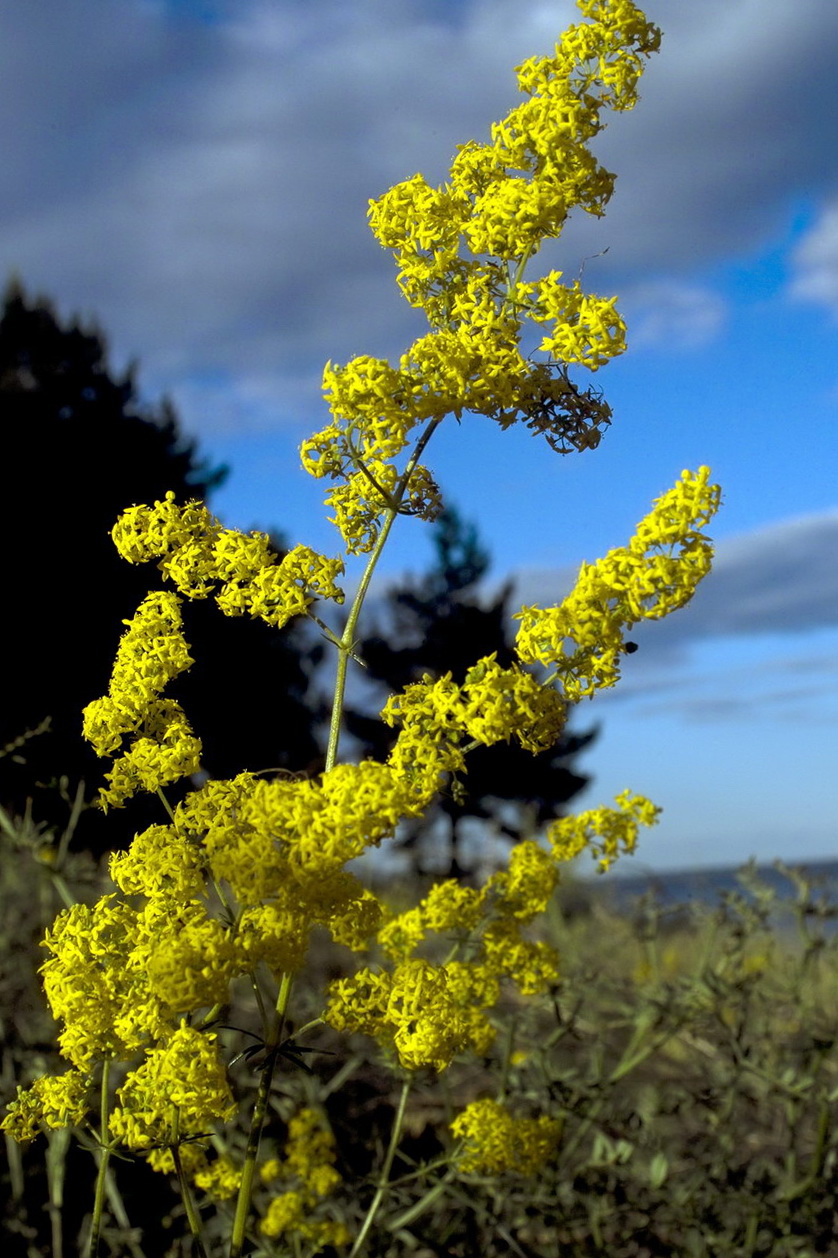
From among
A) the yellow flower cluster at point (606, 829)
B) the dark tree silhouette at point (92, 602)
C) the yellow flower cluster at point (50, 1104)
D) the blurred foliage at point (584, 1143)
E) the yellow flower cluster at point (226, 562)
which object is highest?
the dark tree silhouette at point (92, 602)

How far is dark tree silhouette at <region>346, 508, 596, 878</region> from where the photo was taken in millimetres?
24719

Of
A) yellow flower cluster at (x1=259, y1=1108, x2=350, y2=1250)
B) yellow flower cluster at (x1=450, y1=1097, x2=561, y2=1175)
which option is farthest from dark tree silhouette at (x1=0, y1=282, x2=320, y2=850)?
yellow flower cluster at (x1=450, y1=1097, x2=561, y2=1175)

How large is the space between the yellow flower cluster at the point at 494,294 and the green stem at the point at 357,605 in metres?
0.01

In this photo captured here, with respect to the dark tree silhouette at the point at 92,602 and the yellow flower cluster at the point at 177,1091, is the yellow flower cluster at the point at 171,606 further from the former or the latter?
the dark tree silhouette at the point at 92,602

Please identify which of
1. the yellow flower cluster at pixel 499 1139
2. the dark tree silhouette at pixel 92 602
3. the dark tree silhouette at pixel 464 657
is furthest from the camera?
the dark tree silhouette at pixel 464 657

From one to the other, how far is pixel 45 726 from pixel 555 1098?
2.22m

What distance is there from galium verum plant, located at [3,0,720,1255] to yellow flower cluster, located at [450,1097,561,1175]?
62cm

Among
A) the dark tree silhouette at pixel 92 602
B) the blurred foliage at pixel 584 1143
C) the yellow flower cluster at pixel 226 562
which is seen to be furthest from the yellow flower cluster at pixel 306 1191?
the dark tree silhouette at pixel 92 602

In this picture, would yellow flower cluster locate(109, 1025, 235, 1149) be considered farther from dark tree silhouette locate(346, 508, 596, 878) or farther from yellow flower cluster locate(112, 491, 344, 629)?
dark tree silhouette locate(346, 508, 596, 878)

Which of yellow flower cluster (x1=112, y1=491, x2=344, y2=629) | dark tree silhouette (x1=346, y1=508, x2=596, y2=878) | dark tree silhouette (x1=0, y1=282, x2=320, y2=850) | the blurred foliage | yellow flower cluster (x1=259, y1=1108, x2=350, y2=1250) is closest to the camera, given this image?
yellow flower cluster (x1=112, y1=491, x2=344, y2=629)

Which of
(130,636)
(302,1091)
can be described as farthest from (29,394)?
(130,636)

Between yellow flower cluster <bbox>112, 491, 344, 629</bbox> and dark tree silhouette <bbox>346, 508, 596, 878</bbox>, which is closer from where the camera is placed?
yellow flower cluster <bbox>112, 491, 344, 629</bbox>

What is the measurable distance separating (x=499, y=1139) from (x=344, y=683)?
164cm

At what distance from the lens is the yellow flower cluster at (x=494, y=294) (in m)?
2.79
